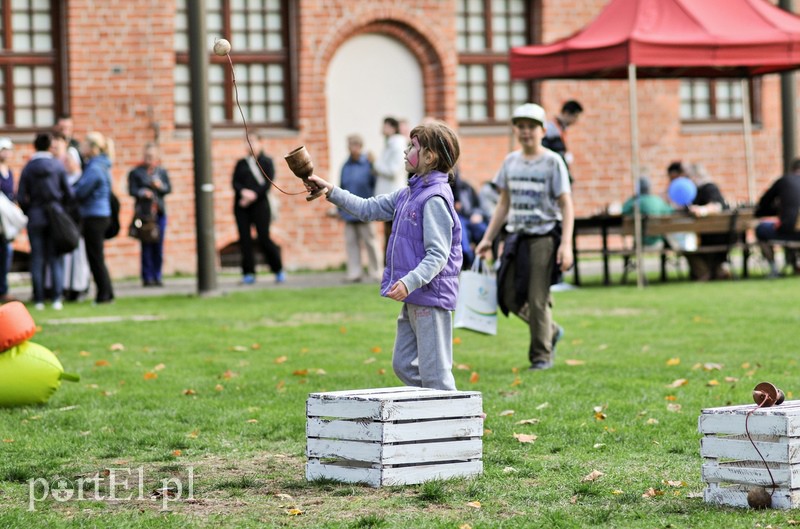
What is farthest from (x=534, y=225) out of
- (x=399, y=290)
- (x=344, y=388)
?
(x=399, y=290)

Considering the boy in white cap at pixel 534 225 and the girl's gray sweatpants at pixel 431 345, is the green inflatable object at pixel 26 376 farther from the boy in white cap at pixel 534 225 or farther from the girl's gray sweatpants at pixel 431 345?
the boy in white cap at pixel 534 225

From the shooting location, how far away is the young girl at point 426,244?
23.0 feet

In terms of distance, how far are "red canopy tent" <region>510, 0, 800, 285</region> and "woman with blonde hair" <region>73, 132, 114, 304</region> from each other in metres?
5.37

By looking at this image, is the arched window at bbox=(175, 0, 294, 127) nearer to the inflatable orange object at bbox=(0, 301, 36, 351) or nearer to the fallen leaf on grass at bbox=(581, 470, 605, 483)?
the inflatable orange object at bbox=(0, 301, 36, 351)

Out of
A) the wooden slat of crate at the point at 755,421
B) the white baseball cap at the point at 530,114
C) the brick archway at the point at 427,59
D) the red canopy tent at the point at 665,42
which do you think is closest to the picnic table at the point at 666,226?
the red canopy tent at the point at 665,42

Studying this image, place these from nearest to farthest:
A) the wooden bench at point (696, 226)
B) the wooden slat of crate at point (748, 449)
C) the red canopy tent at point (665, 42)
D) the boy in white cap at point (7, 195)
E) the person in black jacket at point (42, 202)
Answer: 1. the wooden slat of crate at point (748, 449)
2. the person in black jacket at point (42, 202)
3. the boy in white cap at point (7, 195)
4. the red canopy tent at point (665, 42)
5. the wooden bench at point (696, 226)

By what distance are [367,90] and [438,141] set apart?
18.3 m

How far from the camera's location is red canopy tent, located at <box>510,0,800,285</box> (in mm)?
18172

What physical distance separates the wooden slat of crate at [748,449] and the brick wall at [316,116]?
16.5 m

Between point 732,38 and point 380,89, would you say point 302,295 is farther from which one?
point 380,89

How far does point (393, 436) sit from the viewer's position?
6.24 m

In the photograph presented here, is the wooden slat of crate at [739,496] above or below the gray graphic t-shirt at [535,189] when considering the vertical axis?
below

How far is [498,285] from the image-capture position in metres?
10.8

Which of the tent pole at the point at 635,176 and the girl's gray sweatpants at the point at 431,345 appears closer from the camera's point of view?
the girl's gray sweatpants at the point at 431,345
